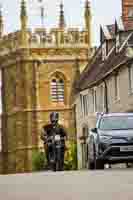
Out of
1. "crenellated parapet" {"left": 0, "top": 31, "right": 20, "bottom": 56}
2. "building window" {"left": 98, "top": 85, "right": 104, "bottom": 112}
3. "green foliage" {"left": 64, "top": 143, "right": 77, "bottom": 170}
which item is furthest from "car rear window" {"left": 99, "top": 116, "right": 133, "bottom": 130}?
"crenellated parapet" {"left": 0, "top": 31, "right": 20, "bottom": 56}

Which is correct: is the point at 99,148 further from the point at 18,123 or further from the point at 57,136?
the point at 18,123

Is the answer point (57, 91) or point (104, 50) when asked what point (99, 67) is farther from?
point (57, 91)

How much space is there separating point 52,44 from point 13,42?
4.34 m

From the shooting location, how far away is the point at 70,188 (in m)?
16.1

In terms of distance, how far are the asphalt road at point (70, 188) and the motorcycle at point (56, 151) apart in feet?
18.6

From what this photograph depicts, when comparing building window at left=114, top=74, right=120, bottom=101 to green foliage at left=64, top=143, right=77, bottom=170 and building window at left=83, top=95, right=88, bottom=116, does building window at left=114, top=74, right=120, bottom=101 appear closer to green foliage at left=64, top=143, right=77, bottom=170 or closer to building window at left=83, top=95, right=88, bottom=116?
building window at left=83, top=95, right=88, bottom=116

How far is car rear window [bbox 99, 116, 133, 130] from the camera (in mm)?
26391

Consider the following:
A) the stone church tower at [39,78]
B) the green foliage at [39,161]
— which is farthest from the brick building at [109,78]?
the stone church tower at [39,78]

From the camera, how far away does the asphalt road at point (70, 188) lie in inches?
563

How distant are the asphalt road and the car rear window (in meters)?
6.79

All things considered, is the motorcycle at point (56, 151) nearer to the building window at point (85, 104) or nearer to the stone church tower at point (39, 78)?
the building window at point (85, 104)

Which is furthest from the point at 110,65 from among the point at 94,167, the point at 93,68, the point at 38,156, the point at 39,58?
the point at 39,58

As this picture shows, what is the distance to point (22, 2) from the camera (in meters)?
85.4

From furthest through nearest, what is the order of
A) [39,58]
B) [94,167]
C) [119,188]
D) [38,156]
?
[39,58]
[38,156]
[94,167]
[119,188]
